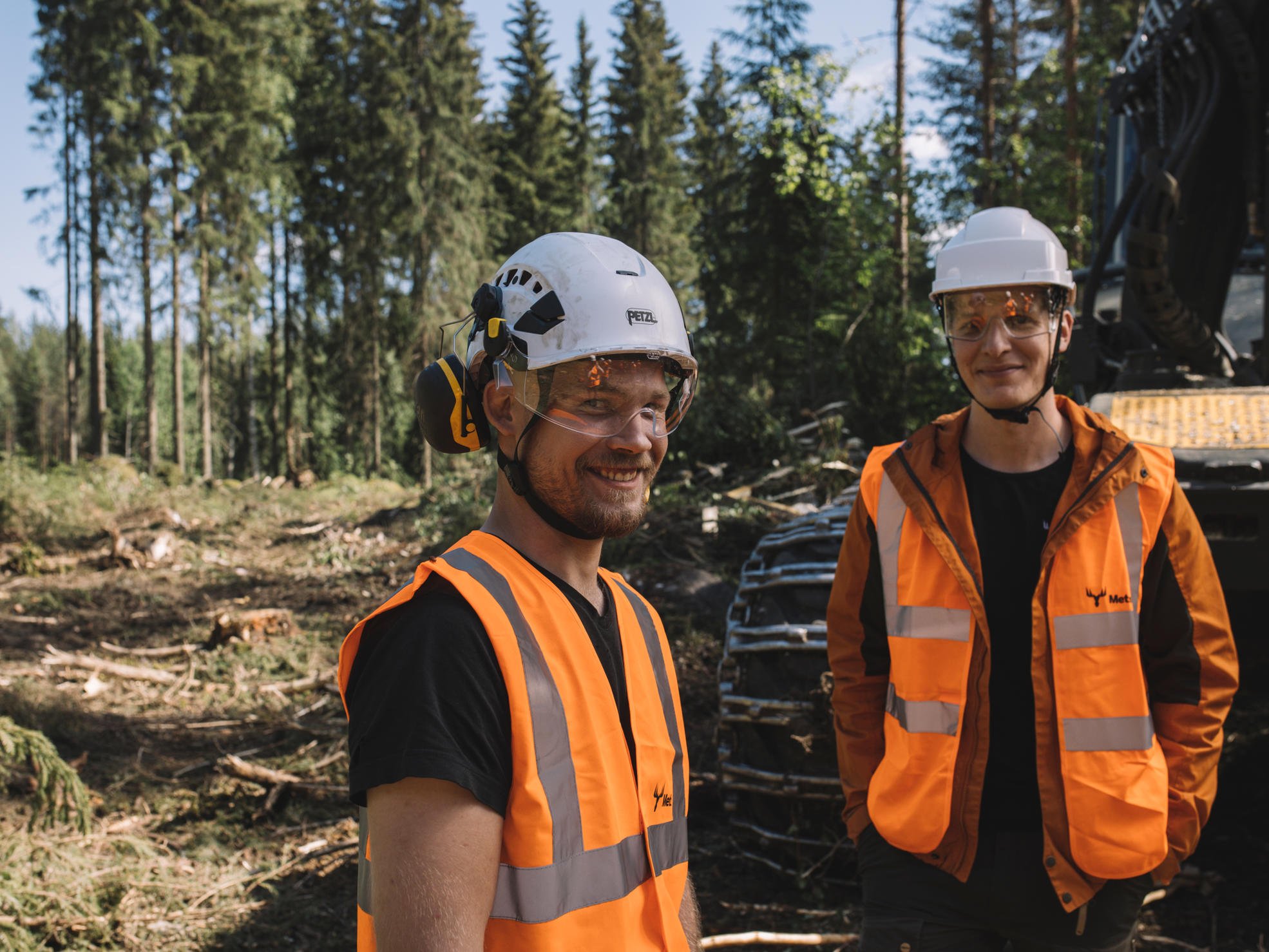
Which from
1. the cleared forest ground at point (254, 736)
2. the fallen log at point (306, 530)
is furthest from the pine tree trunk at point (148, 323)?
the cleared forest ground at point (254, 736)

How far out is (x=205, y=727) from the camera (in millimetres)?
6820

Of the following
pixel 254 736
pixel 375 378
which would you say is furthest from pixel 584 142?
pixel 254 736

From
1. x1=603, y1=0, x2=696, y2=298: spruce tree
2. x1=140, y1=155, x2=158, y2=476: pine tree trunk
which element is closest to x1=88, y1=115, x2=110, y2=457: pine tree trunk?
x1=140, y1=155, x2=158, y2=476: pine tree trunk

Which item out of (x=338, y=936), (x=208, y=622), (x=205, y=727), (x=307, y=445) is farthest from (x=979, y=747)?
(x=307, y=445)

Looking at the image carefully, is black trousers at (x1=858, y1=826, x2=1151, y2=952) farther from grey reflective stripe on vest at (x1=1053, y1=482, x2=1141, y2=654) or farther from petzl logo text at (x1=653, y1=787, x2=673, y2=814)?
petzl logo text at (x1=653, y1=787, x2=673, y2=814)

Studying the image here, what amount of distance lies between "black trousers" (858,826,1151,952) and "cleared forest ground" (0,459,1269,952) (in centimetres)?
143

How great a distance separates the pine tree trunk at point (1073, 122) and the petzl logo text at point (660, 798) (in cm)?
1958

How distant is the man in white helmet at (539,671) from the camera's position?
4.37ft

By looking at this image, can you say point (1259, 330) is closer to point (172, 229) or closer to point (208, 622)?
point (208, 622)

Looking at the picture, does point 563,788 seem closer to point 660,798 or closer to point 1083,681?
point 660,798

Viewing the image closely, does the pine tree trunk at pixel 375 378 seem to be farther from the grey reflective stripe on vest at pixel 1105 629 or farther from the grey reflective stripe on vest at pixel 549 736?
the grey reflective stripe on vest at pixel 549 736

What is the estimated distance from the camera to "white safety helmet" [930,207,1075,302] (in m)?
2.78

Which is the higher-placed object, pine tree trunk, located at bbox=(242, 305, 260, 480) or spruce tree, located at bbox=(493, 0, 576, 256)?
spruce tree, located at bbox=(493, 0, 576, 256)

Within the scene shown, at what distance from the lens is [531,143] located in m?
34.6
